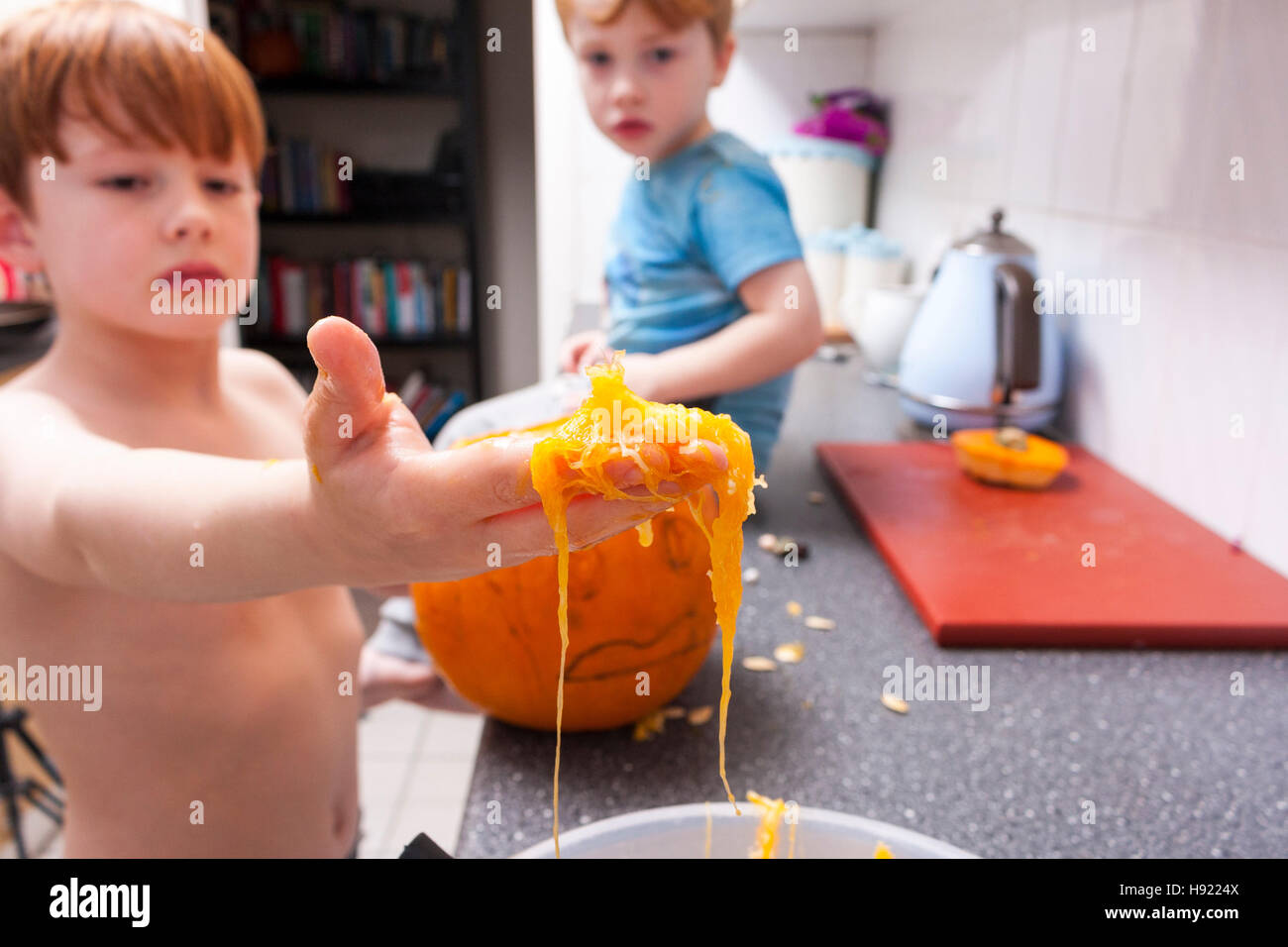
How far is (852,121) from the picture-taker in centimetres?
202

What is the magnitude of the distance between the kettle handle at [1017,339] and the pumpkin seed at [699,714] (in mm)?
652

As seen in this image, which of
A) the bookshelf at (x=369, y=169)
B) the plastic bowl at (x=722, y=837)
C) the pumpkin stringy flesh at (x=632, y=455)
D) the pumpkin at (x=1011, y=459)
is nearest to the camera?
the pumpkin stringy flesh at (x=632, y=455)

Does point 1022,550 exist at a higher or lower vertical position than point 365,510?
lower

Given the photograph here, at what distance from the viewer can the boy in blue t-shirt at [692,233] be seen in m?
0.85

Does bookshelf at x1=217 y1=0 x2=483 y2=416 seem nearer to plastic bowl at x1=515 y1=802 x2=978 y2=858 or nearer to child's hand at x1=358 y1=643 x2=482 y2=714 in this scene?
child's hand at x1=358 y1=643 x2=482 y2=714

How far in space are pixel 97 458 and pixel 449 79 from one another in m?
3.11

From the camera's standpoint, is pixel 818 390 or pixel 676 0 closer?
pixel 676 0

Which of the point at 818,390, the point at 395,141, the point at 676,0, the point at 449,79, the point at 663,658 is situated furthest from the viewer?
the point at 395,141

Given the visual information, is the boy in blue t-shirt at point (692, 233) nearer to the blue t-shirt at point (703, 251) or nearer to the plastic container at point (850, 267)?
the blue t-shirt at point (703, 251)

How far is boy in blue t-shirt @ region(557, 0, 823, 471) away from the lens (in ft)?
2.79

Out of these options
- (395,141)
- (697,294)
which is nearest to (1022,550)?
(697,294)

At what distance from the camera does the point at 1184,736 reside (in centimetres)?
64

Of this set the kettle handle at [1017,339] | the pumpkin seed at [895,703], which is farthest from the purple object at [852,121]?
the pumpkin seed at [895,703]

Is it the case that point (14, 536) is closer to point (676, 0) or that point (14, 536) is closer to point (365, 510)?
point (365, 510)
